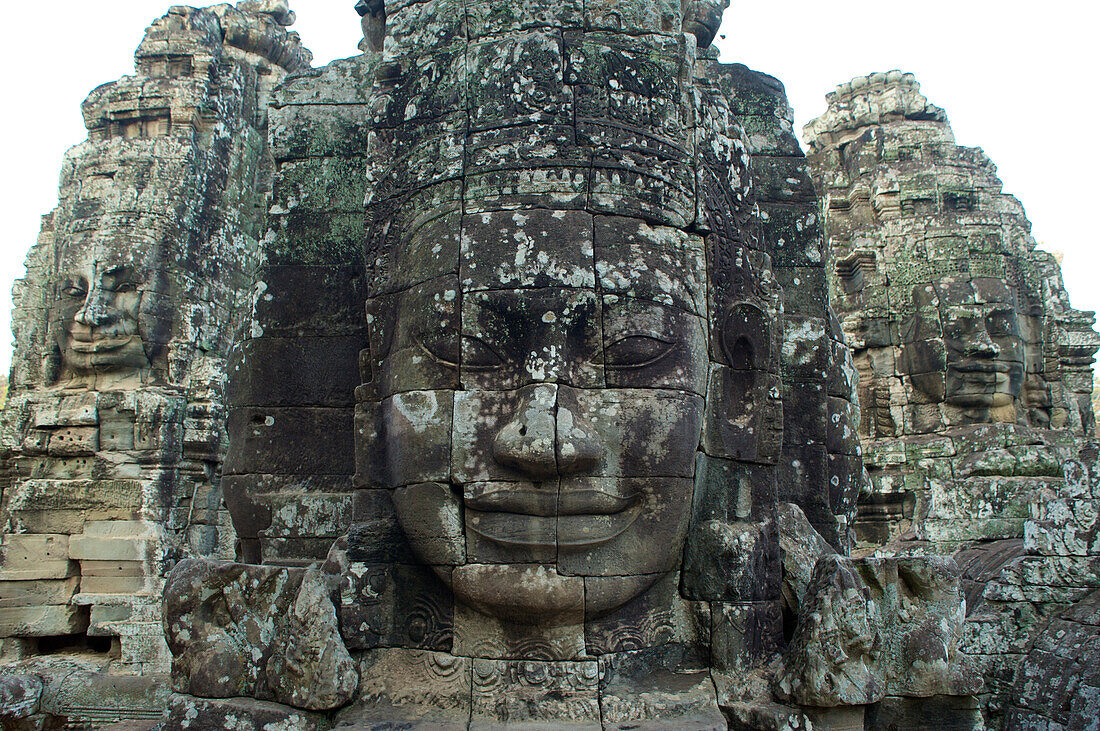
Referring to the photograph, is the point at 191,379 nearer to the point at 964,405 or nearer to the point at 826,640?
the point at 826,640

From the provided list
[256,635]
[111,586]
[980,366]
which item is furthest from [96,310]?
[980,366]

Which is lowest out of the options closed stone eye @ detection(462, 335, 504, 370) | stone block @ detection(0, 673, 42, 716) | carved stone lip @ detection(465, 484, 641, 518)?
stone block @ detection(0, 673, 42, 716)

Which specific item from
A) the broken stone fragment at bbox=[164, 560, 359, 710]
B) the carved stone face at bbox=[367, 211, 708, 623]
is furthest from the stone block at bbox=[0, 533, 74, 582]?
the carved stone face at bbox=[367, 211, 708, 623]

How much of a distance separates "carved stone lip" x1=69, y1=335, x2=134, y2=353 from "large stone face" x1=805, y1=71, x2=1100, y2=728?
386 inches

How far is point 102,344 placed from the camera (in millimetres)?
9508

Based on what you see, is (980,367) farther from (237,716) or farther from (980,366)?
(237,716)

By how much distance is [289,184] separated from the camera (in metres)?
4.65

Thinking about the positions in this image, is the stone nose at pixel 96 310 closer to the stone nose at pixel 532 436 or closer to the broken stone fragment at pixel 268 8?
the broken stone fragment at pixel 268 8

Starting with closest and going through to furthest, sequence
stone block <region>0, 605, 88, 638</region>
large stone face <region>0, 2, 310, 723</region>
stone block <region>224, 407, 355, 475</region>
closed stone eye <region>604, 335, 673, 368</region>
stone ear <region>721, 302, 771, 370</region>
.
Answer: closed stone eye <region>604, 335, 673, 368</region> → stone ear <region>721, 302, 771, 370</region> → stone block <region>224, 407, 355, 475</region> → stone block <region>0, 605, 88, 638</region> → large stone face <region>0, 2, 310, 723</region>

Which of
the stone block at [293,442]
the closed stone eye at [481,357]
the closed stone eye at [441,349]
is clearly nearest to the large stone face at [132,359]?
the stone block at [293,442]

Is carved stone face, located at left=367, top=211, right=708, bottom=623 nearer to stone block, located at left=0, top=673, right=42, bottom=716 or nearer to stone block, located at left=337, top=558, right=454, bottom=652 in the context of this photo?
stone block, located at left=337, top=558, right=454, bottom=652

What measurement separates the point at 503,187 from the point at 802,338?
81.2 inches

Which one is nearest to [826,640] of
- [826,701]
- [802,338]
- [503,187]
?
[826,701]

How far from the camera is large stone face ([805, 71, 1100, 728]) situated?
38.9 ft
